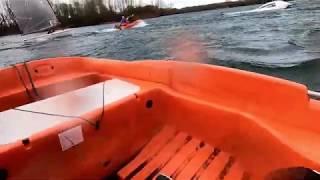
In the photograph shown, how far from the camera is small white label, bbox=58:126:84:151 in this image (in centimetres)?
161

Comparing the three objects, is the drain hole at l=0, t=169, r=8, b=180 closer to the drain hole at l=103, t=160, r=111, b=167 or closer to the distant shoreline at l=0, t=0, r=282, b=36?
the drain hole at l=103, t=160, r=111, b=167

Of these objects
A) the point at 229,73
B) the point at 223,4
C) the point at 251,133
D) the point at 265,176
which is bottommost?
the point at 223,4

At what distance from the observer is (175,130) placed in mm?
2150

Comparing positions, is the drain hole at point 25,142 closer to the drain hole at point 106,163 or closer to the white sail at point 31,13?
the drain hole at point 106,163

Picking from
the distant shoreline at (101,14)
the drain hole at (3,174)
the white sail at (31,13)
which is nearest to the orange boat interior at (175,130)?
the drain hole at (3,174)

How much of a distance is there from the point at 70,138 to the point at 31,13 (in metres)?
7.18

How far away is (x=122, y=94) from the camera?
2070 millimetres

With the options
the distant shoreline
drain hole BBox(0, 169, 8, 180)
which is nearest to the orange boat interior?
drain hole BBox(0, 169, 8, 180)

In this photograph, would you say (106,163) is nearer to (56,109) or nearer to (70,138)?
(70,138)

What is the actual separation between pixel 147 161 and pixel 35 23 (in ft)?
25.9

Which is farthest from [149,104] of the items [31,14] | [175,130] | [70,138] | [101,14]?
[101,14]

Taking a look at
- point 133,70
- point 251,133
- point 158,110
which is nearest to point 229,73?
point 251,133

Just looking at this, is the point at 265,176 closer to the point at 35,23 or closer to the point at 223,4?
the point at 35,23

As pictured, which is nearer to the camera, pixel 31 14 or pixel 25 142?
pixel 25 142
